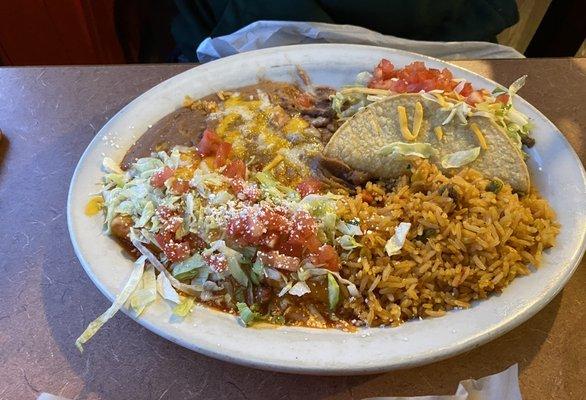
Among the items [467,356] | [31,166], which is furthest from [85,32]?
[467,356]

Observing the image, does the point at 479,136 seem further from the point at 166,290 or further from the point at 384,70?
the point at 166,290

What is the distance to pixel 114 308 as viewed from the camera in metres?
1.61

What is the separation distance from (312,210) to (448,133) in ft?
2.05

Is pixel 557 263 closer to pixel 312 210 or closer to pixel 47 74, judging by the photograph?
pixel 312 210

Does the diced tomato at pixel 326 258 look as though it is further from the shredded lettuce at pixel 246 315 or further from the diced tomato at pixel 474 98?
the diced tomato at pixel 474 98

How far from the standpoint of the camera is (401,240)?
1690 mm

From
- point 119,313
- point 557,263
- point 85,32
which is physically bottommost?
point 85,32

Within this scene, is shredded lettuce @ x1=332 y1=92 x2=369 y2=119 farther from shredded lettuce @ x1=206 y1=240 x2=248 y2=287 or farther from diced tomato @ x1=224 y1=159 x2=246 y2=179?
shredded lettuce @ x1=206 y1=240 x2=248 y2=287


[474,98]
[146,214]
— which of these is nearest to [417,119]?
[474,98]

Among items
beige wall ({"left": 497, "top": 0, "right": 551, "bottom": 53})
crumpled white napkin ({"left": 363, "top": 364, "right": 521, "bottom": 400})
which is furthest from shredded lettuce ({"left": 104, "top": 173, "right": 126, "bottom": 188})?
beige wall ({"left": 497, "top": 0, "right": 551, "bottom": 53})

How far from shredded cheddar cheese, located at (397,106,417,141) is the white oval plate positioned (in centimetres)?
50

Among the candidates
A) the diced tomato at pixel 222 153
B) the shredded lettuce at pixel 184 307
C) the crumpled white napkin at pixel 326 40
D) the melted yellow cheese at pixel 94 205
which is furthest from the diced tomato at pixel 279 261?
the crumpled white napkin at pixel 326 40

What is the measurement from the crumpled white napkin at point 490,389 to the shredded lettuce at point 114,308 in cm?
79

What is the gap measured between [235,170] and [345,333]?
2.49 feet
